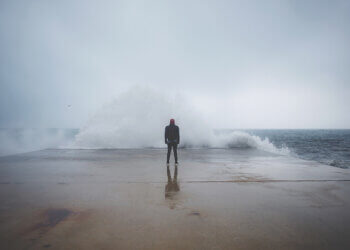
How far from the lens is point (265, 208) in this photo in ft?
7.93

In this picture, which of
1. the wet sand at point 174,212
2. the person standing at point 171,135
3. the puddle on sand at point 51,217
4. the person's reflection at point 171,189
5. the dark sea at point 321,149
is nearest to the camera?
the wet sand at point 174,212

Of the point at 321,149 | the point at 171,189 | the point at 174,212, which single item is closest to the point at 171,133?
the point at 171,189

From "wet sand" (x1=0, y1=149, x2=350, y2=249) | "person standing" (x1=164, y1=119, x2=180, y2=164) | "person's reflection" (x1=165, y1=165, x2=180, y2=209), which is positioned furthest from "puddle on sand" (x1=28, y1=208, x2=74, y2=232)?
"person standing" (x1=164, y1=119, x2=180, y2=164)

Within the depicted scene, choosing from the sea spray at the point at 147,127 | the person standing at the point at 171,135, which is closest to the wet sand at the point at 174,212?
the person standing at the point at 171,135

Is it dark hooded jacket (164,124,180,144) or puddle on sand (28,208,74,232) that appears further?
dark hooded jacket (164,124,180,144)

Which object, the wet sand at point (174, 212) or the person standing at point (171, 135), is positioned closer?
the wet sand at point (174, 212)

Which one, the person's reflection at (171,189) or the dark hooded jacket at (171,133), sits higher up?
the dark hooded jacket at (171,133)

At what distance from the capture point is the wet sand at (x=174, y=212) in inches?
66.6

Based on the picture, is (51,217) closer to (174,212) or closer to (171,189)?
(174,212)

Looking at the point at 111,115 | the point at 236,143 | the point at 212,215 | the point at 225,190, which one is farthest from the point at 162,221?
the point at 111,115

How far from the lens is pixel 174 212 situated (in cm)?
228

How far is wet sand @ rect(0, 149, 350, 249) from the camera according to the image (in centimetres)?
169

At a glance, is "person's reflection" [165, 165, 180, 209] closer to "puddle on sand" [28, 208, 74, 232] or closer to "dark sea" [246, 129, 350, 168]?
"puddle on sand" [28, 208, 74, 232]

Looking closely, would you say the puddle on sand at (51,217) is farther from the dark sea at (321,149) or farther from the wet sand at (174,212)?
the dark sea at (321,149)
